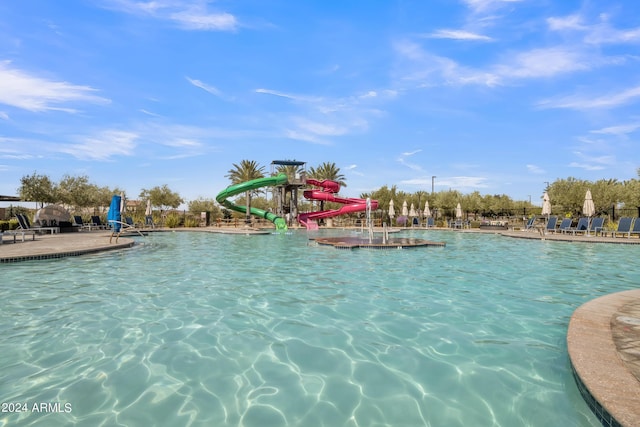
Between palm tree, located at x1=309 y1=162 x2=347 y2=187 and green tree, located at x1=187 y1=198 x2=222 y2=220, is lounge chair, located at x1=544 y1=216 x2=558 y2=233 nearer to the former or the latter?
palm tree, located at x1=309 y1=162 x2=347 y2=187

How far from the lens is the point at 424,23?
13.3 m

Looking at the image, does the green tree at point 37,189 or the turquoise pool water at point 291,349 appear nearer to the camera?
the turquoise pool water at point 291,349

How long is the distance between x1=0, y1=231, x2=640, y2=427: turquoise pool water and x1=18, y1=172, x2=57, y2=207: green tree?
2969 centimetres

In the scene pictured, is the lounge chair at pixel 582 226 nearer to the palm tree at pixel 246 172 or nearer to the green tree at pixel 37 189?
the palm tree at pixel 246 172

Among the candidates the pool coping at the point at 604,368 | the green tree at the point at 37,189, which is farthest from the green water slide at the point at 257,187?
the pool coping at the point at 604,368

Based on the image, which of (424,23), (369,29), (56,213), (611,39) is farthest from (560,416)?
(56,213)

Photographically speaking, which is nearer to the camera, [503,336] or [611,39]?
[503,336]

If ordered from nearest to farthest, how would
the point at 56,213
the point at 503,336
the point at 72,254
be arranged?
the point at 503,336 < the point at 72,254 < the point at 56,213

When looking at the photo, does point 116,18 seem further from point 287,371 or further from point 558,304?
point 558,304

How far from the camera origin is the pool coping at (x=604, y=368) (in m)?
2.51

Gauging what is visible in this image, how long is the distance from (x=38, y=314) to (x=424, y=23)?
1466cm

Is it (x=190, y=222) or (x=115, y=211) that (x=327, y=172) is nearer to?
(x=190, y=222)

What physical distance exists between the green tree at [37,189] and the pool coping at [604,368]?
4109cm

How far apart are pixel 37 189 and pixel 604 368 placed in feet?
137
